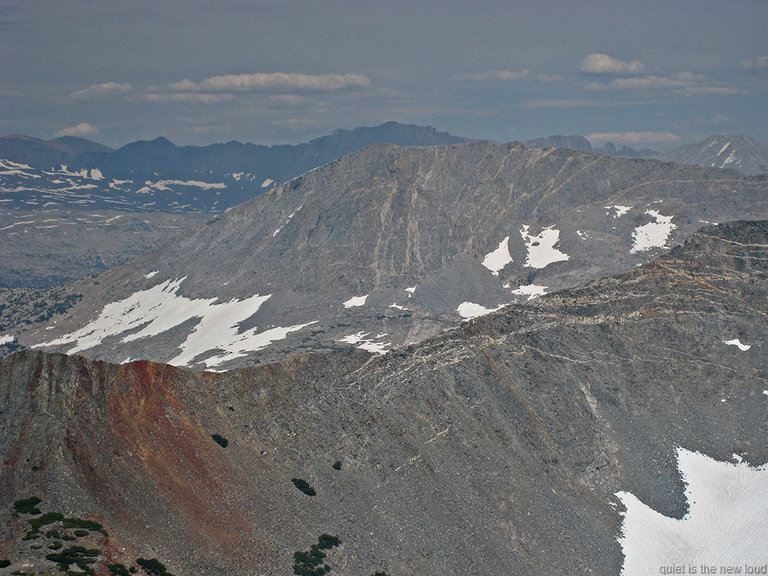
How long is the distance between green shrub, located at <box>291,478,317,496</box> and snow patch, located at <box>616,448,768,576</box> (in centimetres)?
4099

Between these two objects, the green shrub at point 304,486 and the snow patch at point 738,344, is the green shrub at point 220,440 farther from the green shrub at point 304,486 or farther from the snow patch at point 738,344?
the snow patch at point 738,344

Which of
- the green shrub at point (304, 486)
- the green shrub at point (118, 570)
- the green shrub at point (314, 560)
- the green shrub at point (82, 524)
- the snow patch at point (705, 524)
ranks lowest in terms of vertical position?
the snow patch at point (705, 524)

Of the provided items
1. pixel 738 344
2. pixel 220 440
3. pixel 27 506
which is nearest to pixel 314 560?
pixel 220 440

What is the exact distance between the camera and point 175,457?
81.8 meters

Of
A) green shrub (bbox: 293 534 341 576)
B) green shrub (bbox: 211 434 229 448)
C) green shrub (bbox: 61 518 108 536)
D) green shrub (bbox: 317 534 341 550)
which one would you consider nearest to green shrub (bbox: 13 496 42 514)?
green shrub (bbox: 61 518 108 536)

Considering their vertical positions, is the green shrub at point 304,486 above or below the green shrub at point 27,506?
below

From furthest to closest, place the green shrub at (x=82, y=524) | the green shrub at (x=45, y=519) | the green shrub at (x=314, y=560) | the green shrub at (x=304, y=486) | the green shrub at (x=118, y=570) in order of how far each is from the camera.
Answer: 1. the green shrub at (x=304, y=486)
2. the green shrub at (x=314, y=560)
3. the green shrub at (x=82, y=524)
4. the green shrub at (x=45, y=519)
5. the green shrub at (x=118, y=570)

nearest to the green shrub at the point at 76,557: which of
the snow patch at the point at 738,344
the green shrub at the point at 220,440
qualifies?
the green shrub at the point at 220,440

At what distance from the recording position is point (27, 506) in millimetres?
68375

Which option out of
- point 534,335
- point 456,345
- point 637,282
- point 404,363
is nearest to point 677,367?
point 637,282

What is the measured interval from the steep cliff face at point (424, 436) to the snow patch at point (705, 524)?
6.91 feet

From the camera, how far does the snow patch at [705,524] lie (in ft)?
333

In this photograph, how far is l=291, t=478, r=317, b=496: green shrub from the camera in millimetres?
87562

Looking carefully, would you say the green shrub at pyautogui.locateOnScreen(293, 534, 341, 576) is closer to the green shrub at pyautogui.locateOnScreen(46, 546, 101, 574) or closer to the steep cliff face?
the steep cliff face
